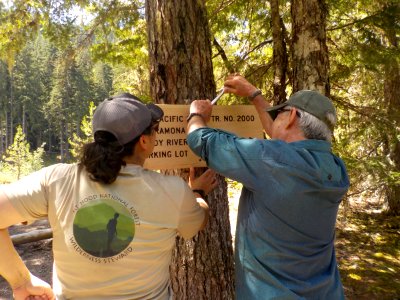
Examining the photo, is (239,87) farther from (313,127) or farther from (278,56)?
(278,56)

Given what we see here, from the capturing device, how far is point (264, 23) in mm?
5207

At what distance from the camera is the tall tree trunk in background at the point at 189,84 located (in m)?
2.62

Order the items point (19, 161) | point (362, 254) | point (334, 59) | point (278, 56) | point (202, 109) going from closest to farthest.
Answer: point (202, 109), point (278, 56), point (334, 59), point (362, 254), point (19, 161)

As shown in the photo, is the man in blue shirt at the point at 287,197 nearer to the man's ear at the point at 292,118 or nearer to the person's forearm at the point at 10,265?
the man's ear at the point at 292,118

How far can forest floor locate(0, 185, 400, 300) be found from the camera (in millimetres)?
5812

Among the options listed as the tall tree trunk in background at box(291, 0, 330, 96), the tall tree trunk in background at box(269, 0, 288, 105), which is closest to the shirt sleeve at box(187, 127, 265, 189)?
the tall tree trunk in background at box(291, 0, 330, 96)

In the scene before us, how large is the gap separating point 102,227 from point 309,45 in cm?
327

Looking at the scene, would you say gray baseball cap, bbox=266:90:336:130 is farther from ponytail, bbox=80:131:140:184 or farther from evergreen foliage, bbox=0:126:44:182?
evergreen foliage, bbox=0:126:44:182

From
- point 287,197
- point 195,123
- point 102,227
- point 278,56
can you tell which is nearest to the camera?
point 102,227

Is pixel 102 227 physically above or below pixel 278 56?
below

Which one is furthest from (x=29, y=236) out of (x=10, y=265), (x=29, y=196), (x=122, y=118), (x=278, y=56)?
(x=122, y=118)

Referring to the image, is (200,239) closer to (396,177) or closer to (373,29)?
(396,177)

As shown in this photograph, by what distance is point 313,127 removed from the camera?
1.80 metres

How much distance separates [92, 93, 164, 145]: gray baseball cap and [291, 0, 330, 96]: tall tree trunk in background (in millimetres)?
2744
